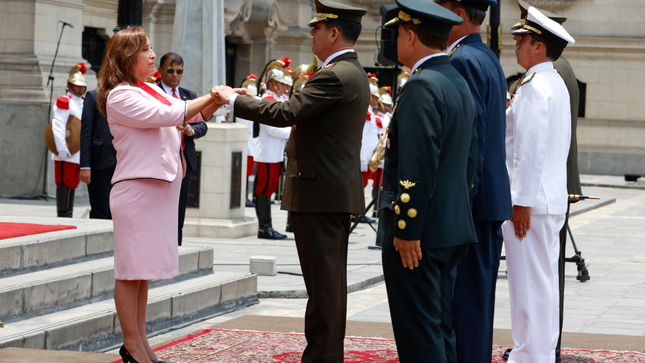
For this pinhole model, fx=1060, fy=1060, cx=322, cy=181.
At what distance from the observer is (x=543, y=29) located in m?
5.90

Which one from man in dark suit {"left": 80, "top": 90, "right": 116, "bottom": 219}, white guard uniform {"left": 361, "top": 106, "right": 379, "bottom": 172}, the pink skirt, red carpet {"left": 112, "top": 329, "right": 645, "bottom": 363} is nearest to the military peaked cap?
the pink skirt

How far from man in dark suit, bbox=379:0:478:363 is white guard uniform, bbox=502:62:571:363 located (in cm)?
112

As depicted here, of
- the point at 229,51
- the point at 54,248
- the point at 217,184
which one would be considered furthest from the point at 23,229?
the point at 229,51

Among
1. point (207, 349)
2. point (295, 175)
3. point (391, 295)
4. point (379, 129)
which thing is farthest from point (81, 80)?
point (391, 295)

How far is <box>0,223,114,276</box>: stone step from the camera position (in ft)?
22.4

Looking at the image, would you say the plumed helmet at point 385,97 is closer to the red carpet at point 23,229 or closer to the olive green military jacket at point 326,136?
the red carpet at point 23,229

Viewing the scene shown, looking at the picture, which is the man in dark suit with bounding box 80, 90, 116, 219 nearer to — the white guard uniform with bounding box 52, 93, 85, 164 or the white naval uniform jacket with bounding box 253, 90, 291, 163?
the white guard uniform with bounding box 52, 93, 85, 164

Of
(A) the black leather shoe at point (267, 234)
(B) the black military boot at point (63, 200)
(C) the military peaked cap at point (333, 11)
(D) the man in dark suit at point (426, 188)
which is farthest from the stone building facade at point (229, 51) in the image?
(D) the man in dark suit at point (426, 188)

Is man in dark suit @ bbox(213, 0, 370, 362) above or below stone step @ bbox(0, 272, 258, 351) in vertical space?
above

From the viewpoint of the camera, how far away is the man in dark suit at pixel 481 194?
5160 mm

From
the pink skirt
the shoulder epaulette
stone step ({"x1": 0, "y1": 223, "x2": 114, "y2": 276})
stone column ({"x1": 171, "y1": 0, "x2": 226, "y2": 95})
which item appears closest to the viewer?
the pink skirt

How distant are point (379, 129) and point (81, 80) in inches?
221

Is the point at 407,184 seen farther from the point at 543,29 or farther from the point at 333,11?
the point at 543,29

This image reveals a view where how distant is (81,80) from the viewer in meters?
13.2
